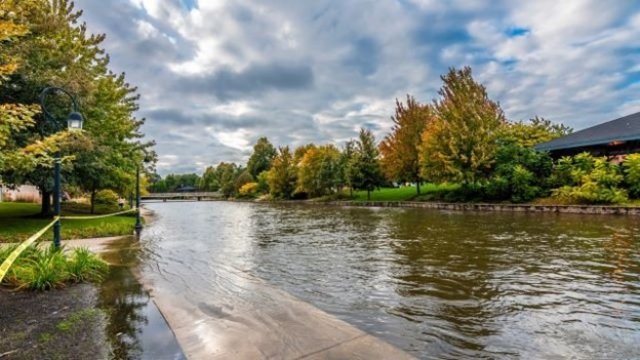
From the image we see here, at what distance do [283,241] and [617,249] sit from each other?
10.6 meters

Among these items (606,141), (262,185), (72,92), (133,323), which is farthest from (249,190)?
(133,323)

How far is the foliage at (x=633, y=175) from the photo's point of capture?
21797 mm

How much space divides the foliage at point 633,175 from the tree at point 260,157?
72.1m

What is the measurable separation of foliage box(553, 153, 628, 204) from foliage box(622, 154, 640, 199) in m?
0.39

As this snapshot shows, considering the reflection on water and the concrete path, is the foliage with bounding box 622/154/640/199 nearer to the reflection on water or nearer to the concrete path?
the concrete path

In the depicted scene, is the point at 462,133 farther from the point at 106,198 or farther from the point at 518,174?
the point at 106,198

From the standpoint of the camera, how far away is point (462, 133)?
31188 millimetres

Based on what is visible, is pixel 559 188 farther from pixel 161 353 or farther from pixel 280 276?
pixel 161 353

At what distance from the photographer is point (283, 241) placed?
46.2 feet

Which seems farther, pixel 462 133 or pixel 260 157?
pixel 260 157

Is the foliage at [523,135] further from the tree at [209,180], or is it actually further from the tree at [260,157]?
the tree at [209,180]

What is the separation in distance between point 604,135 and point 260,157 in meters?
71.7

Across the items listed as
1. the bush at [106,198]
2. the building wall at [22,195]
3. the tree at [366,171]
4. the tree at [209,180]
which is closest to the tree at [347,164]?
the tree at [366,171]

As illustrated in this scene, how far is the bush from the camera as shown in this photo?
113 feet
